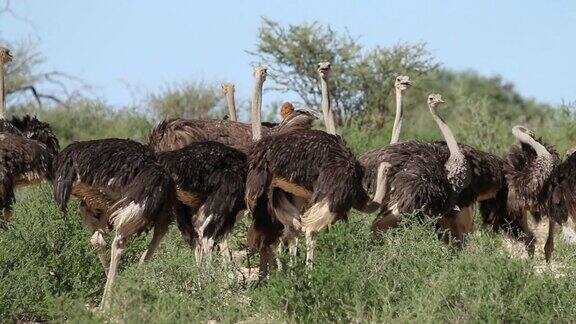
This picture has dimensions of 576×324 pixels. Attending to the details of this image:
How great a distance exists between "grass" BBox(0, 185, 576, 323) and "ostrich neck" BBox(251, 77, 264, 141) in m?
1.58

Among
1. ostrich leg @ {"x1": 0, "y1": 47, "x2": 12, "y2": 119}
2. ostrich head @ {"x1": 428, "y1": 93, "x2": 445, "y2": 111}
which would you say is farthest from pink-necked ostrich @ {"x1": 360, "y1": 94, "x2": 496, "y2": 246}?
ostrich leg @ {"x1": 0, "y1": 47, "x2": 12, "y2": 119}

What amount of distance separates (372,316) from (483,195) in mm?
2967

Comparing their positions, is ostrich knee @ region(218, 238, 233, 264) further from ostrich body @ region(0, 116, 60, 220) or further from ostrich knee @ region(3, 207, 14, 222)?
ostrich knee @ region(3, 207, 14, 222)

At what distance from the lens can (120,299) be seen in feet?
24.4

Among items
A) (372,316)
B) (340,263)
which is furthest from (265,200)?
(372,316)

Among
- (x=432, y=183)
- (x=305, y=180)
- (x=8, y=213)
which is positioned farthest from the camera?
(x=432, y=183)

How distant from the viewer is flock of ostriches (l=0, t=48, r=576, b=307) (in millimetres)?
8641

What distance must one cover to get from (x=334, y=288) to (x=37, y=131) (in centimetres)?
306

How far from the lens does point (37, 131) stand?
1009 cm

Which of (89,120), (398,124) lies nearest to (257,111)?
(398,124)

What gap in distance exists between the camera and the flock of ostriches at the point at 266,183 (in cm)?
864

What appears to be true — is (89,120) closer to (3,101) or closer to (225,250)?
(3,101)

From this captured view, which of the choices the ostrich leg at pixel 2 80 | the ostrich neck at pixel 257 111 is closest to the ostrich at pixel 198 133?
the ostrich neck at pixel 257 111

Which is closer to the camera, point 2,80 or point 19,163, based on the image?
point 19,163
